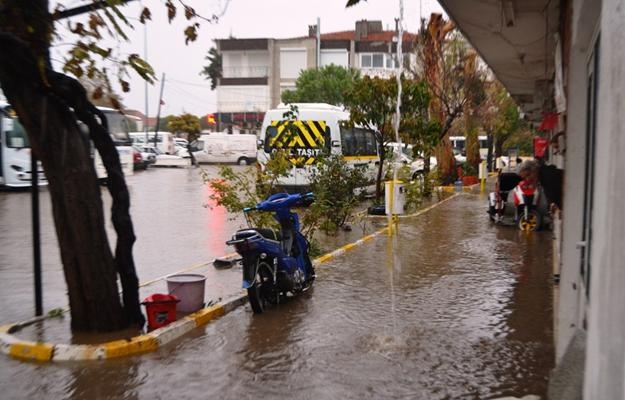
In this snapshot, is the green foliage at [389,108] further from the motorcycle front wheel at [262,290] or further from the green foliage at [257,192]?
the motorcycle front wheel at [262,290]

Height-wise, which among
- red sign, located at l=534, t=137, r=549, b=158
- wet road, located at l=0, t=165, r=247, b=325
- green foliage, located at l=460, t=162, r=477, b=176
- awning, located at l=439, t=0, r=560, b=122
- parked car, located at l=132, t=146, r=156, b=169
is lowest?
wet road, located at l=0, t=165, r=247, b=325

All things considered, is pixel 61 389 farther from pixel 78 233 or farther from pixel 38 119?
pixel 38 119

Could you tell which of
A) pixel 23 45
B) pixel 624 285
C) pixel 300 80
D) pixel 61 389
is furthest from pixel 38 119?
pixel 300 80

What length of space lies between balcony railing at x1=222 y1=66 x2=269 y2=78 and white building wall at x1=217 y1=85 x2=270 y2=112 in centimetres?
142

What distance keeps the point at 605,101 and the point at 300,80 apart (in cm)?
4847

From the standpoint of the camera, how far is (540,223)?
13500mm

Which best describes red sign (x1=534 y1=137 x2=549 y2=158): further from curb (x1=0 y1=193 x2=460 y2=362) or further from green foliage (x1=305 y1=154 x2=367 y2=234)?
curb (x1=0 y1=193 x2=460 y2=362)

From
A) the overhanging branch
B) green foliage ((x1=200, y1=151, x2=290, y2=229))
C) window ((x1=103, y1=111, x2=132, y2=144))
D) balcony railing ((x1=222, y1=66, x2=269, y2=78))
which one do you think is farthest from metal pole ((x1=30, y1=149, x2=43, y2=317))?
balcony railing ((x1=222, y1=66, x2=269, y2=78))

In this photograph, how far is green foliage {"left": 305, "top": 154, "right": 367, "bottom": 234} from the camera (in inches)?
478

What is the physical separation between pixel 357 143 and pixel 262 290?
14.3 metres

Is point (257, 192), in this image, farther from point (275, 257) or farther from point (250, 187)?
point (275, 257)

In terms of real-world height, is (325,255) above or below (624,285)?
below

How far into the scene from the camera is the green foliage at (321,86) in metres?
48.1

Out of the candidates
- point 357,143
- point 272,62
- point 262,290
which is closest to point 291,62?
point 272,62
